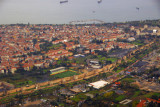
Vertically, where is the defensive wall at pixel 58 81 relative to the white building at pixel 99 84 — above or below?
above

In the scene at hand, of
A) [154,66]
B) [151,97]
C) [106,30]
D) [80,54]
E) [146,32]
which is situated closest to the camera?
[151,97]

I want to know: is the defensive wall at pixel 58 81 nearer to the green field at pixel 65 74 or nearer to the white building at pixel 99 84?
the green field at pixel 65 74

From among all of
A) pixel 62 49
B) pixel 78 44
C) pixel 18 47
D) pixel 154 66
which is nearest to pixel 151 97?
pixel 154 66

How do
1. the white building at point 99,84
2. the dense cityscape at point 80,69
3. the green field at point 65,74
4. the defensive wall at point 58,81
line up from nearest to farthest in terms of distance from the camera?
1. the dense cityscape at point 80,69
2. the defensive wall at point 58,81
3. the white building at point 99,84
4. the green field at point 65,74

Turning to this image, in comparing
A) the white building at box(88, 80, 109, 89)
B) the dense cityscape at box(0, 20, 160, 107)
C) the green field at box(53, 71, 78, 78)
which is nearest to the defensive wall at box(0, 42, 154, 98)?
the dense cityscape at box(0, 20, 160, 107)

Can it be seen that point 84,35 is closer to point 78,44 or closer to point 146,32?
point 78,44

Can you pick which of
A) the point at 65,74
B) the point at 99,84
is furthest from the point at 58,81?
the point at 99,84

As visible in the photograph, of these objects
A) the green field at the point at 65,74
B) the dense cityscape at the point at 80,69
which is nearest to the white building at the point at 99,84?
the dense cityscape at the point at 80,69

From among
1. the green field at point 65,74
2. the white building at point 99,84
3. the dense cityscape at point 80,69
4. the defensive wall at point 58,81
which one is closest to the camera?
the dense cityscape at point 80,69
